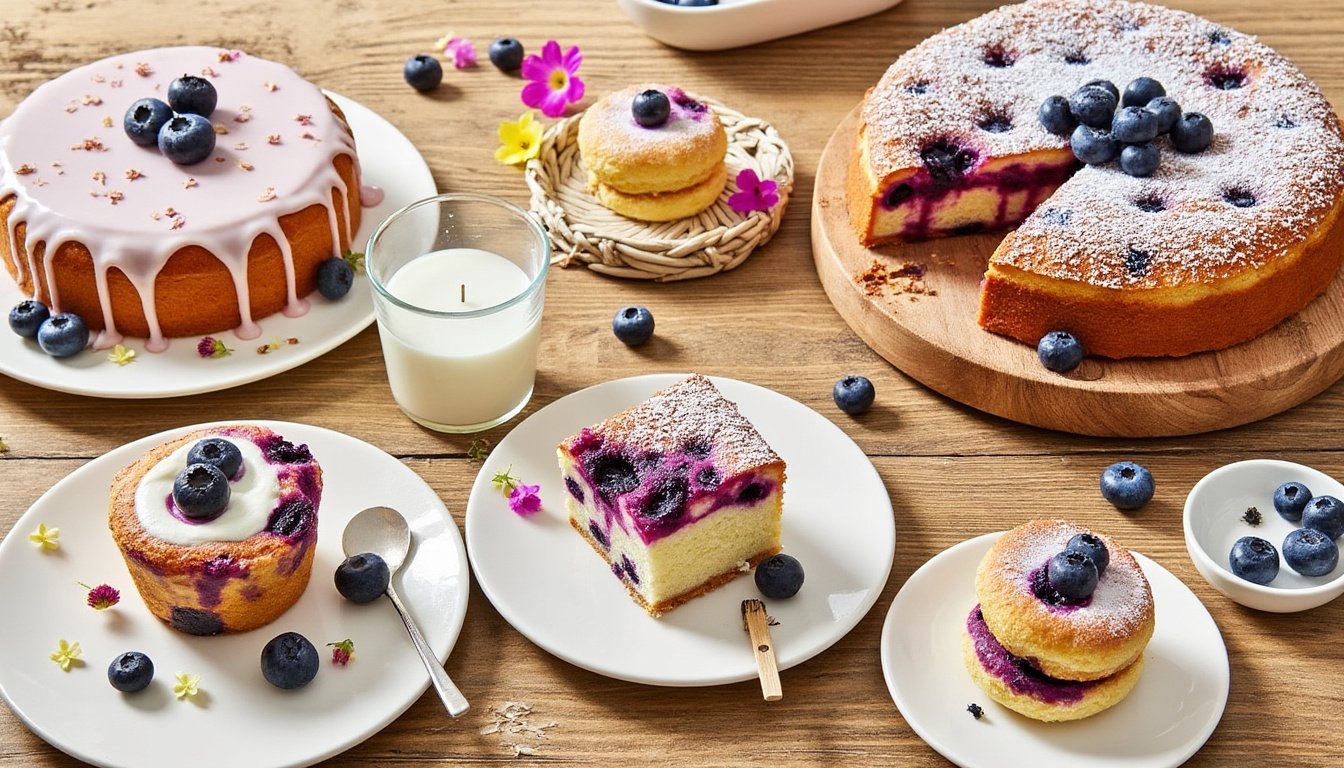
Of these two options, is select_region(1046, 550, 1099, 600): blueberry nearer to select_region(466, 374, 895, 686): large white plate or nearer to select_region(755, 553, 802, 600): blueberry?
select_region(466, 374, 895, 686): large white plate

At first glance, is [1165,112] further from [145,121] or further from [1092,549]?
[145,121]

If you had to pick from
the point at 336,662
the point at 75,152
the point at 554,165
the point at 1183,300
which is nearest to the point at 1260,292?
the point at 1183,300

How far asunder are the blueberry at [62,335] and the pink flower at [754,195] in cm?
169

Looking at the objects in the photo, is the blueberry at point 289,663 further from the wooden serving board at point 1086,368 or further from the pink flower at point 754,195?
the pink flower at point 754,195

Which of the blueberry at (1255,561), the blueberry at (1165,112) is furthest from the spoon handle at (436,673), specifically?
the blueberry at (1165,112)

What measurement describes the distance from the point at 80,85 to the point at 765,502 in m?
2.19

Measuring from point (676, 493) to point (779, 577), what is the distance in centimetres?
28

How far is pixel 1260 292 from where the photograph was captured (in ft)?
10.6

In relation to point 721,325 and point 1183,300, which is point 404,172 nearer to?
point 721,325

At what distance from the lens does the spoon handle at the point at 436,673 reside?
2557 millimetres

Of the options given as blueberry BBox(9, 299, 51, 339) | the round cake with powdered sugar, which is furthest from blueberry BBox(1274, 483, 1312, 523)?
blueberry BBox(9, 299, 51, 339)

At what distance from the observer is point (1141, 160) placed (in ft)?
11.3

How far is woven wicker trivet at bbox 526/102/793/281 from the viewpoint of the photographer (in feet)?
11.8

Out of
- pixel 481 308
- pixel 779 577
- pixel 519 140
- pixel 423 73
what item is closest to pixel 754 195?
pixel 519 140
